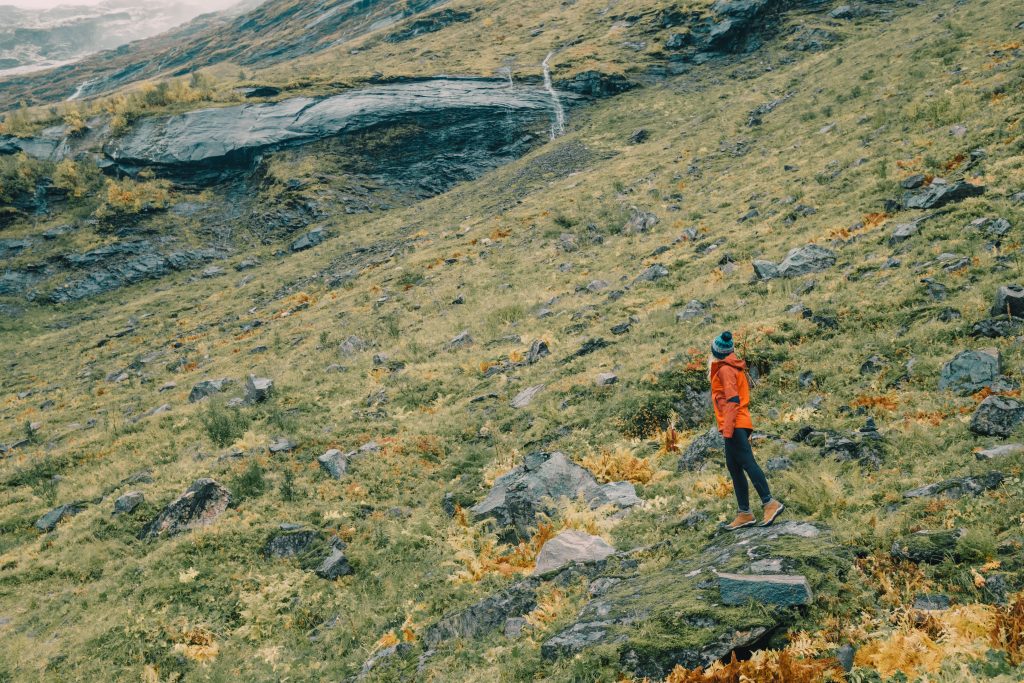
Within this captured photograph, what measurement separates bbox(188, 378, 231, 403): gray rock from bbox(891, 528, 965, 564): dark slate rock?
19.8 meters

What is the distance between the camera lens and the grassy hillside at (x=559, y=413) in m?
6.80

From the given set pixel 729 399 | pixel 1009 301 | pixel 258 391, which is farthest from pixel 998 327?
pixel 258 391

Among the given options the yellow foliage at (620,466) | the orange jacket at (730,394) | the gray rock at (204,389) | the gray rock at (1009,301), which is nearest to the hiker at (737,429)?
the orange jacket at (730,394)

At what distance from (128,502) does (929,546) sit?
14.5m

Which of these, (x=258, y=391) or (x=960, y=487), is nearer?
(x=960, y=487)

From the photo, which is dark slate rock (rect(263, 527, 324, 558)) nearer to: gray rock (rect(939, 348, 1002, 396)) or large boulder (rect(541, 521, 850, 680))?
large boulder (rect(541, 521, 850, 680))

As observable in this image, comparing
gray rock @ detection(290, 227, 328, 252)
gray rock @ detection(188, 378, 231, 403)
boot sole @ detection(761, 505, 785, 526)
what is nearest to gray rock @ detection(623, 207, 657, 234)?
gray rock @ detection(188, 378, 231, 403)

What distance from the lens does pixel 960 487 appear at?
249 inches

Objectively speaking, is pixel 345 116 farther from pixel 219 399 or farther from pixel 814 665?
pixel 814 665

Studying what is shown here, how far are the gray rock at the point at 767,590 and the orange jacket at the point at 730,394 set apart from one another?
231 cm

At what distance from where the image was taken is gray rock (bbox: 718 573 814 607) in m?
5.16

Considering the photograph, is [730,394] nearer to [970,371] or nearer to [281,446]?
[970,371]

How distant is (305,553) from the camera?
1018 centimetres

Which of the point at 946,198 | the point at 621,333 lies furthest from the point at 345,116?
the point at 946,198
